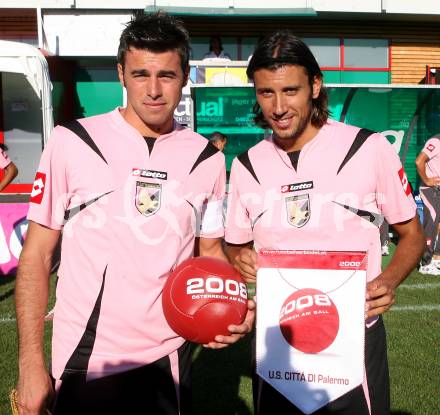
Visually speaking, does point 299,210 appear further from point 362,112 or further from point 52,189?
point 362,112

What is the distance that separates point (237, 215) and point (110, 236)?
69 centimetres

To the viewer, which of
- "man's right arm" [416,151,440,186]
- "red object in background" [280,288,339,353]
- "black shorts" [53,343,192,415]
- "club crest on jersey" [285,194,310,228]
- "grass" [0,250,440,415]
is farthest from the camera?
"man's right arm" [416,151,440,186]

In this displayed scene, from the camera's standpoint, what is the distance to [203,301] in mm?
2119

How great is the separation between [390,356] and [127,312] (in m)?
3.55

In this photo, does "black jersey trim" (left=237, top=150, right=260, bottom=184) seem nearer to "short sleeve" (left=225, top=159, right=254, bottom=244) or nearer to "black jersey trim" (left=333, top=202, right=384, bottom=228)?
"short sleeve" (left=225, top=159, right=254, bottom=244)

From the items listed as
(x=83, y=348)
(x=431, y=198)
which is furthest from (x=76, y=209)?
(x=431, y=198)

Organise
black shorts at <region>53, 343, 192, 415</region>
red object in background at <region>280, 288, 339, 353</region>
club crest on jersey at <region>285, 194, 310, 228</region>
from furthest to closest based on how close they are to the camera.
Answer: club crest on jersey at <region>285, 194, 310, 228</region>, black shorts at <region>53, 343, 192, 415</region>, red object in background at <region>280, 288, 339, 353</region>

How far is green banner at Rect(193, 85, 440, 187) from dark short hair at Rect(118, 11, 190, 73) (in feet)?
27.1

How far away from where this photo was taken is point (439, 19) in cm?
1656

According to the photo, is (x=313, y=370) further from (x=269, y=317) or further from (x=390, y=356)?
(x=390, y=356)

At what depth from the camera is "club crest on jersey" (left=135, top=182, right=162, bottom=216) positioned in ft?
7.64

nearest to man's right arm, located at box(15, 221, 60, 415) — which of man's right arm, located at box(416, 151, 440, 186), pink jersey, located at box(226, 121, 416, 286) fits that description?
pink jersey, located at box(226, 121, 416, 286)

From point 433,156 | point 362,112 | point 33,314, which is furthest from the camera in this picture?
point 362,112

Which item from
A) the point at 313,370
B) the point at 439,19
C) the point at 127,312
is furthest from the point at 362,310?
the point at 439,19
